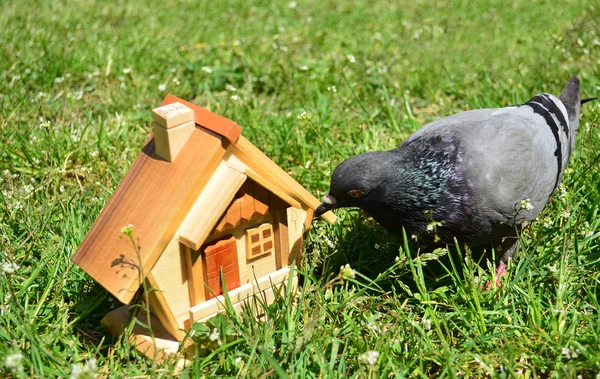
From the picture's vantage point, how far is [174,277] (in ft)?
7.77

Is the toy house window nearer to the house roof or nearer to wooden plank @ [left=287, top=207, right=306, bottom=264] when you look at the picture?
wooden plank @ [left=287, top=207, right=306, bottom=264]

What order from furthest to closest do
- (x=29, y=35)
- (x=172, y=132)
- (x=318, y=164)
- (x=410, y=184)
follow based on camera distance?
(x=29, y=35) < (x=318, y=164) < (x=410, y=184) < (x=172, y=132)

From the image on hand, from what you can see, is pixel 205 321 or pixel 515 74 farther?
pixel 515 74

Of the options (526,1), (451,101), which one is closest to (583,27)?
(451,101)

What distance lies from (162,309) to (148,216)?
378mm

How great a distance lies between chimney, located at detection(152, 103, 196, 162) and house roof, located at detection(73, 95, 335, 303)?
2 cm

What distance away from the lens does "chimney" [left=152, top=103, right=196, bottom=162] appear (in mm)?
2260

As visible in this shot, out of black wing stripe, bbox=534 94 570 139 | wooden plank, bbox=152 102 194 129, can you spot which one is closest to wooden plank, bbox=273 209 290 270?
wooden plank, bbox=152 102 194 129

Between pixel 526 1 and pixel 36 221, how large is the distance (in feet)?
23.0

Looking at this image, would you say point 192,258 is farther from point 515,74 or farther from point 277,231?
point 515,74

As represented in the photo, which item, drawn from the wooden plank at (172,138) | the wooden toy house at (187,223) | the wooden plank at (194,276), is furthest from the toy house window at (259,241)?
the wooden plank at (172,138)

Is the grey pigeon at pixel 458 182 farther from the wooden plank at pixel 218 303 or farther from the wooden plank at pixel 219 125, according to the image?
the wooden plank at pixel 219 125

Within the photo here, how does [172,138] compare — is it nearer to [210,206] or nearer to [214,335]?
[210,206]

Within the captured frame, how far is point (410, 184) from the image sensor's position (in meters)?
2.87
